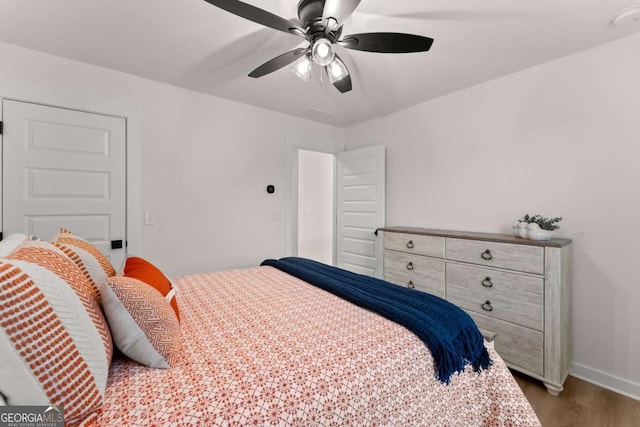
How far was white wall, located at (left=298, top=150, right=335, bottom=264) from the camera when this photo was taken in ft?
16.1

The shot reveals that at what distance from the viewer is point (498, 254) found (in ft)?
7.11

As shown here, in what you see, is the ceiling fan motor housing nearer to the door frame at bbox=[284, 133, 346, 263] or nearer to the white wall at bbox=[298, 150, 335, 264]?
the door frame at bbox=[284, 133, 346, 263]

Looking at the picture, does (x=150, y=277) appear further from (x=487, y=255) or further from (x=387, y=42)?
(x=487, y=255)

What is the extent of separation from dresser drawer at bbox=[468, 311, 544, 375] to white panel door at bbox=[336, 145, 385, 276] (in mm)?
1449

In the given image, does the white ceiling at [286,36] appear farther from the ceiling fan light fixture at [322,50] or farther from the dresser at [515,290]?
the dresser at [515,290]

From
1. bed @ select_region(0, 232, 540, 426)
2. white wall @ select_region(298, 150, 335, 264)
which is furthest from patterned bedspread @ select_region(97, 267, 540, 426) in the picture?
white wall @ select_region(298, 150, 335, 264)

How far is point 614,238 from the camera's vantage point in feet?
6.58

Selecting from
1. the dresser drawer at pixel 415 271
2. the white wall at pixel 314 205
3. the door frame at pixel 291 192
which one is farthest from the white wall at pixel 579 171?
the white wall at pixel 314 205

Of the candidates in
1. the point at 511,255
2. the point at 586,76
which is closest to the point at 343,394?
the point at 511,255

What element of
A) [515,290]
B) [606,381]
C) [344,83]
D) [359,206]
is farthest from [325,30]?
[606,381]

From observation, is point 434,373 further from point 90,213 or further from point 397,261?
point 90,213

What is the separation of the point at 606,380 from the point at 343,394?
2.35 m

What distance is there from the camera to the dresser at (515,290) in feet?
6.35

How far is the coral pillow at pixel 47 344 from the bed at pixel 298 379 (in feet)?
0.10
